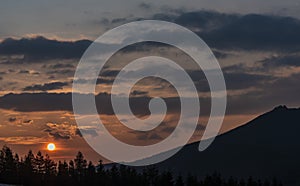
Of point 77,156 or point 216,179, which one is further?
point 77,156

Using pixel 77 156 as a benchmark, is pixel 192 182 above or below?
below

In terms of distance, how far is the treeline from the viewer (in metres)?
160

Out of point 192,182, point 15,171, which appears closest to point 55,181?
point 15,171

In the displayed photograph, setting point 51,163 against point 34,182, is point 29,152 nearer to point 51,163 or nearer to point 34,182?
point 51,163

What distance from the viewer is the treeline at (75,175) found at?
160125 millimetres

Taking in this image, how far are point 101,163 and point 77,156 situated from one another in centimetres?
1215

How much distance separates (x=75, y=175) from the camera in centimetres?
17200

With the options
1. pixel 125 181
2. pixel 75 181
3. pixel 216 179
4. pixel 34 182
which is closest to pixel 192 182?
pixel 216 179

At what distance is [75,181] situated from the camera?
6427 inches

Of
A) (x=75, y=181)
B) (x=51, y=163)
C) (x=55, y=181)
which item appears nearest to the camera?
(x=55, y=181)

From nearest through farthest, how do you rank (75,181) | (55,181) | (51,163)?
(55,181)
(75,181)
(51,163)

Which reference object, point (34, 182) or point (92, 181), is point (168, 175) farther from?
point (34, 182)

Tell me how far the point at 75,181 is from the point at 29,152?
21.3m

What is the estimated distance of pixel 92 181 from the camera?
162 meters
